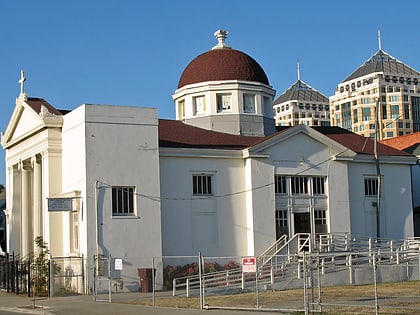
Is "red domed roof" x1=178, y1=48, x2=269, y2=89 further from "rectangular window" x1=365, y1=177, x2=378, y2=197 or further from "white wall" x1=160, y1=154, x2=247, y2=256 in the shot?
"rectangular window" x1=365, y1=177, x2=378, y2=197

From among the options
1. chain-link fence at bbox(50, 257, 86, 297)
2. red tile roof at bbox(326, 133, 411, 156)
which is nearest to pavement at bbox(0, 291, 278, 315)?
chain-link fence at bbox(50, 257, 86, 297)

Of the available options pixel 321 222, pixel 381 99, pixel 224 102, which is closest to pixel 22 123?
pixel 224 102

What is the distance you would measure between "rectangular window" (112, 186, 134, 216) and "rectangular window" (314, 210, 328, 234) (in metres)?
11.6

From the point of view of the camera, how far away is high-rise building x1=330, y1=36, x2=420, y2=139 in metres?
155

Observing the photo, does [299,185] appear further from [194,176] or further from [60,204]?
[60,204]

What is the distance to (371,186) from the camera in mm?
43844

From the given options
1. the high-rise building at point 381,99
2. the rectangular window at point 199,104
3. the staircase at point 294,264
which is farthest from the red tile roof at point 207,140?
the high-rise building at point 381,99

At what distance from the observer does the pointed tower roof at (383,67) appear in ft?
544

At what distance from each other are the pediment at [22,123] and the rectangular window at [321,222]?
1615 cm

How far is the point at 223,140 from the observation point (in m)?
40.7

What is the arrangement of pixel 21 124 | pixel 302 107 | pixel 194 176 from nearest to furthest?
pixel 194 176 < pixel 21 124 < pixel 302 107

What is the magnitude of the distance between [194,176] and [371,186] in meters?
12.2

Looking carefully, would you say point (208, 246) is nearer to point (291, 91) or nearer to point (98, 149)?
point (98, 149)

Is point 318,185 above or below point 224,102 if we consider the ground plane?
below
